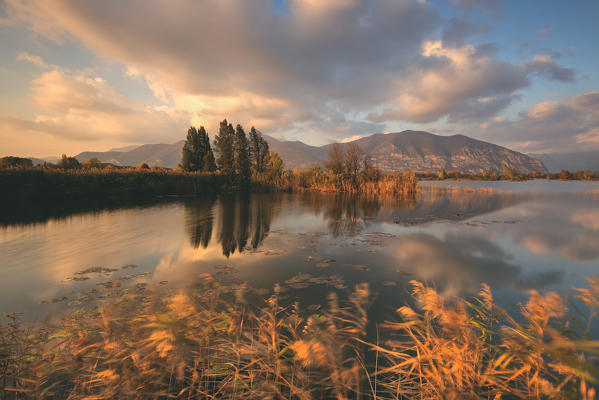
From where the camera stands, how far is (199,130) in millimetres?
54406

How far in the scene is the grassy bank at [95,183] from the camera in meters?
21.9

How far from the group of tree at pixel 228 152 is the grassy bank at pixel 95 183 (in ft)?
30.8

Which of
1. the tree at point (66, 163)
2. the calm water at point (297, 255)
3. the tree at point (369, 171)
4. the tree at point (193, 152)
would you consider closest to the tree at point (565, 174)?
the tree at point (369, 171)

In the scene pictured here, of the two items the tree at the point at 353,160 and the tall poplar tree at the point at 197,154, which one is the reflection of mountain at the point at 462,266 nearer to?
the tree at the point at 353,160

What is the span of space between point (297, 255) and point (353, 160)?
3182 cm

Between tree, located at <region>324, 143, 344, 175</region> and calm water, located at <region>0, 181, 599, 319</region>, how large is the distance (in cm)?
2548

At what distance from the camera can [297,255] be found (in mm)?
8758

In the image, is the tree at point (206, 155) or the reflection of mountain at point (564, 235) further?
the tree at point (206, 155)

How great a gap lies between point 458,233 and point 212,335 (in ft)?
44.7

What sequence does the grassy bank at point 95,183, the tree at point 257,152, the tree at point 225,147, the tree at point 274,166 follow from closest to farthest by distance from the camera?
the grassy bank at point 95,183
the tree at point 274,166
the tree at point 225,147
the tree at point 257,152

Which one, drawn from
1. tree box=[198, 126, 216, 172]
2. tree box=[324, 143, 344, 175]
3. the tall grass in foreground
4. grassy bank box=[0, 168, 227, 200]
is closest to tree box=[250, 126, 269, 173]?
tree box=[198, 126, 216, 172]

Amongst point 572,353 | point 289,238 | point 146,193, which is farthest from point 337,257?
point 146,193

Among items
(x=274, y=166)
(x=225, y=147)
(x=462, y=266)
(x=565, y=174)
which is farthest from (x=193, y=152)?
(x=565, y=174)

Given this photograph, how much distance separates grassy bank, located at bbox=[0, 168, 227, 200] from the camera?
72.0ft
